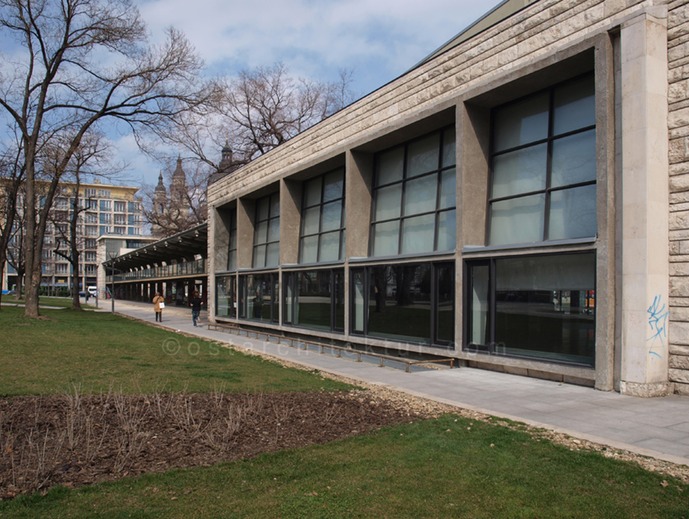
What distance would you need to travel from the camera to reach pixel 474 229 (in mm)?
13344

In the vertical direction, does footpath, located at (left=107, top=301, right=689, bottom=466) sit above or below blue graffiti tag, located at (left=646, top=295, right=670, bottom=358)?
below

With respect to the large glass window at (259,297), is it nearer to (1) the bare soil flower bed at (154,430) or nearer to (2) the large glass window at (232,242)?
(2) the large glass window at (232,242)

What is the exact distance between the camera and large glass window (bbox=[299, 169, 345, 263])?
2034 centimetres

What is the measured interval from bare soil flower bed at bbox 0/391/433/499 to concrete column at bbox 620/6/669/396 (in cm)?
388

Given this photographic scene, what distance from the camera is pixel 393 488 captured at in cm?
506

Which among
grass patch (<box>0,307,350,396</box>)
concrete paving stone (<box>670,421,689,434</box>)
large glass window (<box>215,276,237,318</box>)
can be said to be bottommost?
grass patch (<box>0,307,350,396</box>)

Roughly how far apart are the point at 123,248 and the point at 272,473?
369ft

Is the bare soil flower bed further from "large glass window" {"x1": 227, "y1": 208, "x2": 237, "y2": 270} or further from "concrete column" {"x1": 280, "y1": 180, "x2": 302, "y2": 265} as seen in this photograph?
"large glass window" {"x1": 227, "y1": 208, "x2": 237, "y2": 270}

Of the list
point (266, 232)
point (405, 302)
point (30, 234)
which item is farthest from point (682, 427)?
point (30, 234)

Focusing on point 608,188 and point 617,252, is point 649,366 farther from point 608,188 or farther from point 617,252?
point 608,188

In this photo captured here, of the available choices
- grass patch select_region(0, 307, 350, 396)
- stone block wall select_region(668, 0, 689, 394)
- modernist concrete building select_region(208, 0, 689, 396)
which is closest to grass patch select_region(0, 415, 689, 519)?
grass patch select_region(0, 307, 350, 396)

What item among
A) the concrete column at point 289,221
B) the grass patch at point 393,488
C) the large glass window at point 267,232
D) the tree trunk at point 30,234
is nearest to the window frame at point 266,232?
the large glass window at point 267,232

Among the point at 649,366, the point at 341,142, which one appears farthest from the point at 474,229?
the point at 341,142

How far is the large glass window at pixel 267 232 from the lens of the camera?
25344mm
